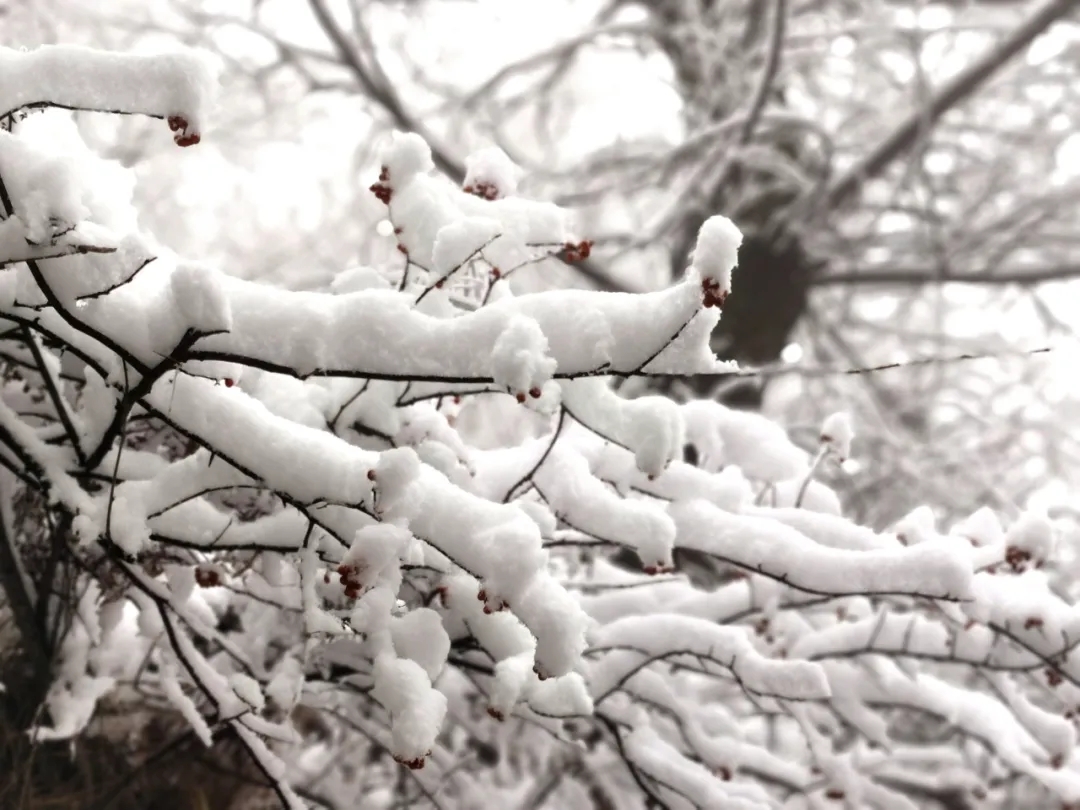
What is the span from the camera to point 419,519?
972 mm

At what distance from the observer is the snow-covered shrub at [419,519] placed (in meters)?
0.88

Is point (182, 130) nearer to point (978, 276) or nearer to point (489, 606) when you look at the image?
point (489, 606)

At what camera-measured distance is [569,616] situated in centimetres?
95

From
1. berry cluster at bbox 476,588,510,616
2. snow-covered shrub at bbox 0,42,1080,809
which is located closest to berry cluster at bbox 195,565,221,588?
snow-covered shrub at bbox 0,42,1080,809

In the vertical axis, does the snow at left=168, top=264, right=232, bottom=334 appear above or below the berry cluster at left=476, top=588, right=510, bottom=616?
above

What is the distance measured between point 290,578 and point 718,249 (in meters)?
1.02

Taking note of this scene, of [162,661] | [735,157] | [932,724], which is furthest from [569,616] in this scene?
[932,724]

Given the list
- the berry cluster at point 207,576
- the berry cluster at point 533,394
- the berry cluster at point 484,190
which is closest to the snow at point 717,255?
the berry cluster at point 533,394

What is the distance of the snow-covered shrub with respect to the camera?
2.89 ft

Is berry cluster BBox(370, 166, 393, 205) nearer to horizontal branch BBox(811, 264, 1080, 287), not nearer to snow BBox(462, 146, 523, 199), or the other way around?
snow BBox(462, 146, 523, 199)

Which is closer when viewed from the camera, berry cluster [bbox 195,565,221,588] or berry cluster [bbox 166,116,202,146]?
berry cluster [bbox 166,116,202,146]

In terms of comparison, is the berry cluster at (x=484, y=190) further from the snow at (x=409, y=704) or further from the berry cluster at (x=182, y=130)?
the snow at (x=409, y=704)

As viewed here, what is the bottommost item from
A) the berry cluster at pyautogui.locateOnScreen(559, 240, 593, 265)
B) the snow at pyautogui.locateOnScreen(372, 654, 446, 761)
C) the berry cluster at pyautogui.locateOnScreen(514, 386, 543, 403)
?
the snow at pyautogui.locateOnScreen(372, 654, 446, 761)

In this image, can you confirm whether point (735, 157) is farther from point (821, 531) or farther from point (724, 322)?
point (821, 531)
